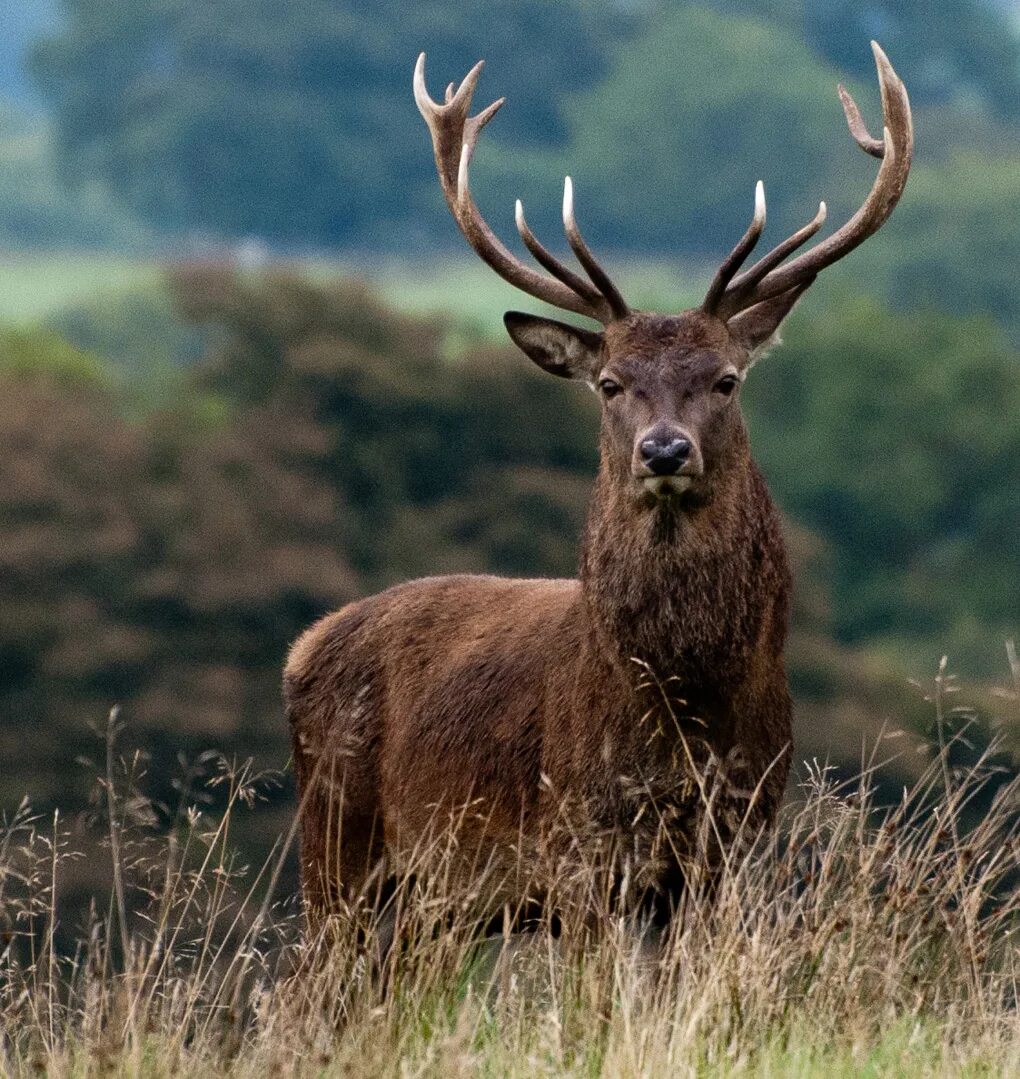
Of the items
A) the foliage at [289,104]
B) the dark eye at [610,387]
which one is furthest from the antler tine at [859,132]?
the foliage at [289,104]

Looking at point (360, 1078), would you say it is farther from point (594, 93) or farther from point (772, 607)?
point (594, 93)

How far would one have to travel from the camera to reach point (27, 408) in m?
30.9

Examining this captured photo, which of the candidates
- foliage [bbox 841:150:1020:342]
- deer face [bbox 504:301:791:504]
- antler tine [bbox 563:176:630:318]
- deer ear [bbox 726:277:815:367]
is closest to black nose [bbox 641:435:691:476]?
deer face [bbox 504:301:791:504]

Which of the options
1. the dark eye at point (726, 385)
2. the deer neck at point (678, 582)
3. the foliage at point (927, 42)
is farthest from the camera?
the foliage at point (927, 42)

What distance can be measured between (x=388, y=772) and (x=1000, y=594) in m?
33.7

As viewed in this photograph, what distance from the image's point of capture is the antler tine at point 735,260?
7.35m

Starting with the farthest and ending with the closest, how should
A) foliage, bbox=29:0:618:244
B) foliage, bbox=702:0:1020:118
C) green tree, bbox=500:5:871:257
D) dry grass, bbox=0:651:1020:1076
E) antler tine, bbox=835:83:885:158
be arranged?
foliage, bbox=702:0:1020:118 < foliage, bbox=29:0:618:244 < green tree, bbox=500:5:871:257 < antler tine, bbox=835:83:885:158 < dry grass, bbox=0:651:1020:1076

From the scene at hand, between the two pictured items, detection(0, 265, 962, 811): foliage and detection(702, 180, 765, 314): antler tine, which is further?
detection(0, 265, 962, 811): foliage

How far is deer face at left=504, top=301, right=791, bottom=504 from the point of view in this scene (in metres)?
7.05

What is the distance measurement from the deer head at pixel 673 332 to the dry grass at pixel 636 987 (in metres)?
0.95

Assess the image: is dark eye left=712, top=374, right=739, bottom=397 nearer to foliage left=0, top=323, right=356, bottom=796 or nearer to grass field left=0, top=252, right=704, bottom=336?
foliage left=0, top=323, right=356, bottom=796

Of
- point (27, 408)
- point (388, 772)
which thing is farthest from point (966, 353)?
point (388, 772)

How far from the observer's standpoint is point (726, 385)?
7367 mm

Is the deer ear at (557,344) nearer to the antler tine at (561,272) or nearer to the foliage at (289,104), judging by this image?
the antler tine at (561,272)
